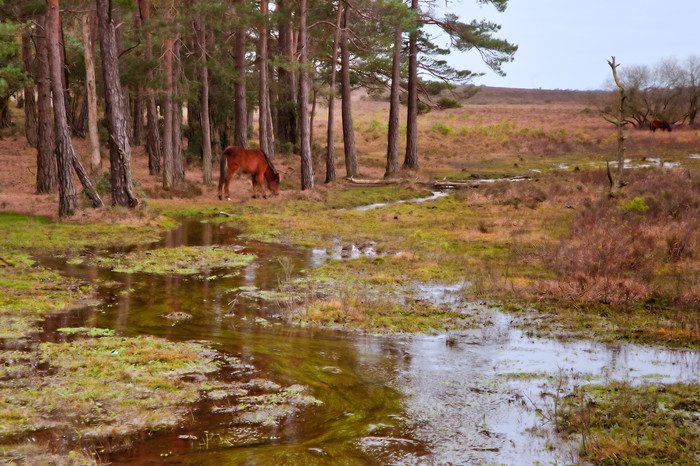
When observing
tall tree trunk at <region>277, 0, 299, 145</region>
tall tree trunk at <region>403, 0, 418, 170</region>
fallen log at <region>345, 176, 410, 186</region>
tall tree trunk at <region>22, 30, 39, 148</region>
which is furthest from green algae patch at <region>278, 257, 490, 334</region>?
tall tree trunk at <region>22, 30, 39, 148</region>

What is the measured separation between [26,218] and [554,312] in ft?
47.0

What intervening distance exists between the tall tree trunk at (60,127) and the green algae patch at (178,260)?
4.74 meters

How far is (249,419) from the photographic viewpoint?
5762 millimetres

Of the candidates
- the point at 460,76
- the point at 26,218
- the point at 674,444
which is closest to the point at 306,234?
the point at 26,218

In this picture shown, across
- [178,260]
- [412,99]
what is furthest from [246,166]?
[412,99]

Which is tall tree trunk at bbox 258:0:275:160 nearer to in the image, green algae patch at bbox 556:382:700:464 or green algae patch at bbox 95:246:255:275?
green algae patch at bbox 95:246:255:275

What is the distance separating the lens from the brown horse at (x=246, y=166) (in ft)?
76.8

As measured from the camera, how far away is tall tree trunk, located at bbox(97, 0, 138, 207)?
18.7m

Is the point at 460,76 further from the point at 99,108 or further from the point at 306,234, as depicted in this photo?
the point at 99,108

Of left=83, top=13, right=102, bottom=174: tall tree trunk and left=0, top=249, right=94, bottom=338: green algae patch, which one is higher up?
left=83, top=13, right=102, bottom=174: tall tree trunk

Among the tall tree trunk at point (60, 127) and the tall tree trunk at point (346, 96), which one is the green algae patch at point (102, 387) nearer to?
the tall tree trunk at point (60, 127)

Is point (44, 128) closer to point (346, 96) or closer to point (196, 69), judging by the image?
point (196, 69)

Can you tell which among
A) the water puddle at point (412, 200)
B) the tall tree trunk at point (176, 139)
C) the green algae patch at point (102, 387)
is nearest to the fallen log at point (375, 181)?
the water puddle at point (412, 200)

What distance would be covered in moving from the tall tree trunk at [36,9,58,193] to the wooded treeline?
4cm
